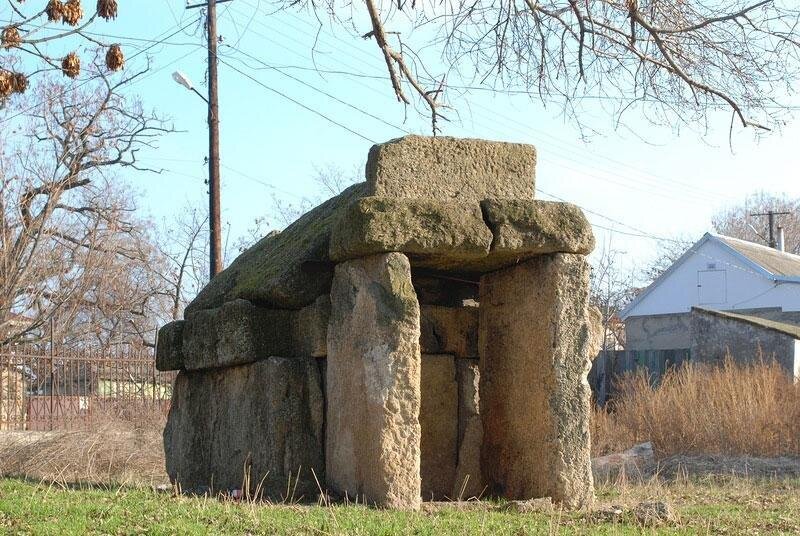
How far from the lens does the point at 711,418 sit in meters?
13.1

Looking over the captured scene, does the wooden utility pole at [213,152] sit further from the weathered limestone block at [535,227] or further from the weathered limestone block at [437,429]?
the weathered limestone block at [535,227]

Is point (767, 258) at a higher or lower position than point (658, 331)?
higher

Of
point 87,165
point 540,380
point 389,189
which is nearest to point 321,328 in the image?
point 389,189

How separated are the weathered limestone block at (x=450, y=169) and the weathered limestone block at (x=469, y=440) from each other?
1518mm

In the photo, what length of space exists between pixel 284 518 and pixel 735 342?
583 inches

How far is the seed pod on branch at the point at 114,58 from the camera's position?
20.8ft

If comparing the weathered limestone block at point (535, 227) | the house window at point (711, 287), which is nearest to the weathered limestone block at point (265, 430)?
the weathered limestone block at point (535, 227)

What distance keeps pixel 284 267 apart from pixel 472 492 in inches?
85.1

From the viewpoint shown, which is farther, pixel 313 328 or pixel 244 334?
pixel 244 334

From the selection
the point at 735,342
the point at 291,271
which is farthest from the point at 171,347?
the point at 735,342

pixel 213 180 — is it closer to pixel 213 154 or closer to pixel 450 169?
pixel 213 154

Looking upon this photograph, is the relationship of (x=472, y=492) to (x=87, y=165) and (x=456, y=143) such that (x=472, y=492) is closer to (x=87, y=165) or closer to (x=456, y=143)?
(x=456, y=143)

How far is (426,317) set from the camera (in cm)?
809

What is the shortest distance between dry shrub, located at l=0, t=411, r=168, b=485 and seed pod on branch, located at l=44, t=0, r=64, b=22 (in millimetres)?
5150
